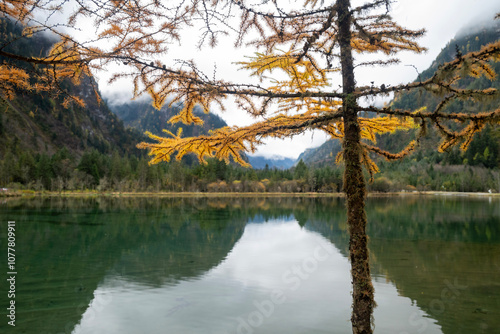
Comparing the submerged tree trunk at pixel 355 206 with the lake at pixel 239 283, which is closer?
the submerged tree trunk at pixel 355 206

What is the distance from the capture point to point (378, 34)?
5406mm

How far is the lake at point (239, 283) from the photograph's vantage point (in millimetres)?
10555

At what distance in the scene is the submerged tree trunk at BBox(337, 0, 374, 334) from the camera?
5.06m

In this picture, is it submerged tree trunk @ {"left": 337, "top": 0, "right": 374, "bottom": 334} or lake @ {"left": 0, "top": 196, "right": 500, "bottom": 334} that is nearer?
submerged tree trunk @ {"left": 337, "top": 0, "right": 374, "bottom": 334}

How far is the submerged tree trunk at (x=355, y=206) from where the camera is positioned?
506 cm

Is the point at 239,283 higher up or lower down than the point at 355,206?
lower down

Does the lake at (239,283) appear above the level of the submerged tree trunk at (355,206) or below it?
below

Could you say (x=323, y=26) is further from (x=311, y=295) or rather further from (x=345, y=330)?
(x=311, y=295)

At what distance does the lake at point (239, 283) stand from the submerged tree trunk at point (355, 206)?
229 inches

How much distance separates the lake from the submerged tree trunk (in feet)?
19.1

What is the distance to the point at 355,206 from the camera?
5.14 m

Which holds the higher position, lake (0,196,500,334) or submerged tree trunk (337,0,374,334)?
submerged tree trunk (337,0,374,334)

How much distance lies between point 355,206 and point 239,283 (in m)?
11.6

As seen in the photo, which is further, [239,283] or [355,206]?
[239,283]
